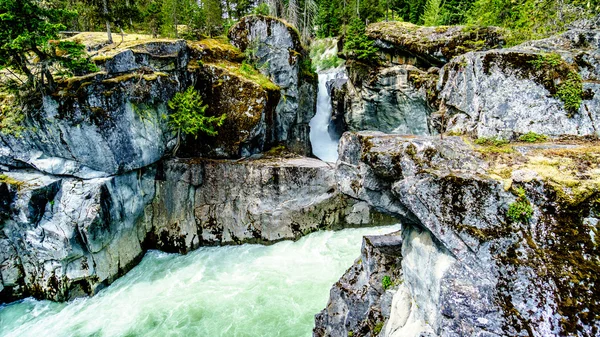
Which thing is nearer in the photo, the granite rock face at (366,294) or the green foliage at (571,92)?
the green foliage at (571,92)

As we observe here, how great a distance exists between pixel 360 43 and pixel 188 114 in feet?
43.2

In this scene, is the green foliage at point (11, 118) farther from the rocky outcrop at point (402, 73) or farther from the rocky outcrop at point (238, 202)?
the rocky outcrop at point (402, 73)

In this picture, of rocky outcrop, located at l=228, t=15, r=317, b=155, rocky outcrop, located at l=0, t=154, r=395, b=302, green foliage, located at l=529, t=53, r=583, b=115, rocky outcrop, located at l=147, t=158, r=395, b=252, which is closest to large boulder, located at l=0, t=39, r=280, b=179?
rocky outcrop, located at l=0, t=154, r=395, b=302

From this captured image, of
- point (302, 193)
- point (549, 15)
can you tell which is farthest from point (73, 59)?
point (549, 15)

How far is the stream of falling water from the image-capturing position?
10.5 meters

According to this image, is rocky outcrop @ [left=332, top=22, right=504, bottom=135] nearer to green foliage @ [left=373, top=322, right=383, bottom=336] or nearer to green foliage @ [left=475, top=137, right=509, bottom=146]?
green foliage @ [left=475, top=137, right=509, bottom=146]

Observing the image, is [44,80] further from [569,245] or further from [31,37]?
[569,245]

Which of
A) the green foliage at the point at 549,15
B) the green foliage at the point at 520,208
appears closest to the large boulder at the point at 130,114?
the green foliage at the point at 549,15

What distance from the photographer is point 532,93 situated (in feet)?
19.9

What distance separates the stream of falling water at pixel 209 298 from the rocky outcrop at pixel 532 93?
324 inches

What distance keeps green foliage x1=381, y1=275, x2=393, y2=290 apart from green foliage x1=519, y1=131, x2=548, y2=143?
4.07 m

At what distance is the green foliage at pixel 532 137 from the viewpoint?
5.77 metres

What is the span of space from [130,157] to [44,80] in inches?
164

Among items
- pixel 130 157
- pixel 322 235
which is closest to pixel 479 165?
pixel 322 235
